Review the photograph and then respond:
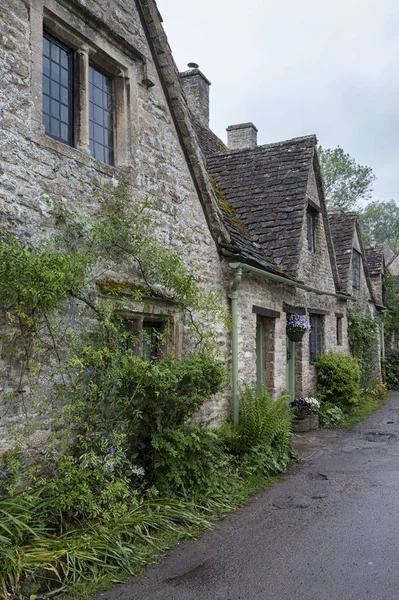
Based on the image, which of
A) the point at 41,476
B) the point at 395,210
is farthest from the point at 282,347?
the point at 395,210

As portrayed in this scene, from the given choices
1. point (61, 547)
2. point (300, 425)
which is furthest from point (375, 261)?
point (61, 547)

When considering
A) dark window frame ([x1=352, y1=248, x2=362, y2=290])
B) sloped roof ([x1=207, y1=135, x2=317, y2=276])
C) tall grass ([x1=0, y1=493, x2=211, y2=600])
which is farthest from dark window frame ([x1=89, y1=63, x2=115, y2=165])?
dark window frame ([x1=352, y1=248, x2=362, y2=290])

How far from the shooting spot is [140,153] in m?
6.64

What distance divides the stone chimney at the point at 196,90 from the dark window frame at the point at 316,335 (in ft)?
23.0

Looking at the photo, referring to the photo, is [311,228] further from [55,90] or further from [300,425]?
[55,90]

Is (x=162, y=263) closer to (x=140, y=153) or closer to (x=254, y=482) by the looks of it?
(x=140, y=153)

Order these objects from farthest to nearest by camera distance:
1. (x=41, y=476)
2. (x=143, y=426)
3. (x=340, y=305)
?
(x=340, y=305) → (x=143, y=426) → (x=41, y=476)

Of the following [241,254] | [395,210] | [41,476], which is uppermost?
[395,210]

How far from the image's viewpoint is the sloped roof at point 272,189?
1140cm

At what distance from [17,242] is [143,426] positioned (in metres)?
2.75

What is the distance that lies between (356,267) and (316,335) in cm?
629

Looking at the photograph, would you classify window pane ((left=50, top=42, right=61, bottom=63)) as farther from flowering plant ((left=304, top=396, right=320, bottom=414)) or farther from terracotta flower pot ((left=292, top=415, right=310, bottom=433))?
flowering plant ((left=304, top=396, right=320, bottom=414))

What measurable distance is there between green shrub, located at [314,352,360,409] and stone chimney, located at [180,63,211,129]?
829cm

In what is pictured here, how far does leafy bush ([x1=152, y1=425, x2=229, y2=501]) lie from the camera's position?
576 cm
